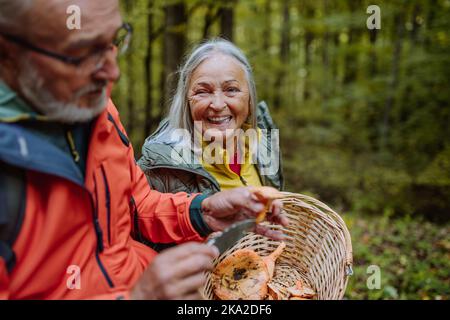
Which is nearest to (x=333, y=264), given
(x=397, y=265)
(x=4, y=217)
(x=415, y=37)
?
(x=4, y=217)

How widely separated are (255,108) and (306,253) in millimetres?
1114

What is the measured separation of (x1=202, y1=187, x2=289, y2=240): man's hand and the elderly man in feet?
1.31

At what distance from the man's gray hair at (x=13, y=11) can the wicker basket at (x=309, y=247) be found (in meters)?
1.41

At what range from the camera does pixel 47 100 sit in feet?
4.33

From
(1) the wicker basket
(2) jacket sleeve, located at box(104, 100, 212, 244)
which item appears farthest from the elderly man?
(1) the wicker basket

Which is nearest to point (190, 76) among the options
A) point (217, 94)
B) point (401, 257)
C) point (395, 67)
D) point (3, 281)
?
point (217, 94)

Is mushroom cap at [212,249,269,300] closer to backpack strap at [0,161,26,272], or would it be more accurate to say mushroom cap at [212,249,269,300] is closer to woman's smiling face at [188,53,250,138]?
woman's smiling face at [188,53,250,138]

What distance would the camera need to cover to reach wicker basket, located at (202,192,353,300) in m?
1.83

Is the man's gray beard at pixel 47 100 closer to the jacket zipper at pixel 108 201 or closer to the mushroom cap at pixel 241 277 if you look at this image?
the jacket zipper at pixel 108 201

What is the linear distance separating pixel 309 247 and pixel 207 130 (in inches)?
38.8

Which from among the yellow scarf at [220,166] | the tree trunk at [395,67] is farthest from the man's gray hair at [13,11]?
the tree trunk at [395,67]

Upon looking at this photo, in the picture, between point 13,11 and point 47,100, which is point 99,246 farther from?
point 13,11

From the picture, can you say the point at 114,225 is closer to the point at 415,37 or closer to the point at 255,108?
the point at 255,108

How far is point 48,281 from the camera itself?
4.43 feet
